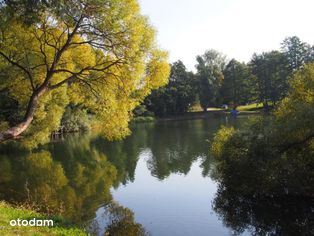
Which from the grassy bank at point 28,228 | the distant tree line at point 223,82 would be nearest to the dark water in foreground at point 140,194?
the grassy bank at point 28,228

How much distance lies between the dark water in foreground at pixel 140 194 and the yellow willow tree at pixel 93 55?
5260mm

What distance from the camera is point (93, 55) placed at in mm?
17688

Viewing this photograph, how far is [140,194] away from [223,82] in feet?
275

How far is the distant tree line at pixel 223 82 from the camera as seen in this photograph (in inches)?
3617

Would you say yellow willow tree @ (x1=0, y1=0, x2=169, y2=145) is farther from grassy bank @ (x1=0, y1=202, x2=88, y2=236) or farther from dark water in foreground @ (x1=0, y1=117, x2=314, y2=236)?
dark water in foreground @ (x1=0, y1=117, x2=314, y2=236)

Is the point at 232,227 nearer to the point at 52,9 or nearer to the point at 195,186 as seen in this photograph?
the point at 195,186

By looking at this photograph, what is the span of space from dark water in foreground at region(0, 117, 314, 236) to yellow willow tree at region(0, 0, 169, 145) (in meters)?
5.26

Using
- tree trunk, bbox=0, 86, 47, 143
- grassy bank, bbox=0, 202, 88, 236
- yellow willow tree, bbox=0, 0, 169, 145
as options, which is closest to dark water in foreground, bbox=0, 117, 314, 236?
grassy bank, bbox=0, 202, 88, 236

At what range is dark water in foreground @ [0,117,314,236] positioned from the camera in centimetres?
1761

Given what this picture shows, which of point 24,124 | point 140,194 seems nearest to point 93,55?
point 24,124

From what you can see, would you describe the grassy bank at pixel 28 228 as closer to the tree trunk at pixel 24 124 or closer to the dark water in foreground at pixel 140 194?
the tree trunk at pixel 24 124

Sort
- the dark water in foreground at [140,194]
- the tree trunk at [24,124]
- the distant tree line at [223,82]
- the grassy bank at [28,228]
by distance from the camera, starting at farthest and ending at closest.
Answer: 1. the distant tree line at [223,82]
2. the dark water in foreground at [140,194]
3. the tree trunk at [24,124]
4. the grassy bank at [28,228]

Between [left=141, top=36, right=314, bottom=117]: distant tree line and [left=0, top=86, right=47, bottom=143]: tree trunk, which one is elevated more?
[left=141, top=36, right=314, bottom=117]: distant tree line

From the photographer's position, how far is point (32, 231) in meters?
10.1
